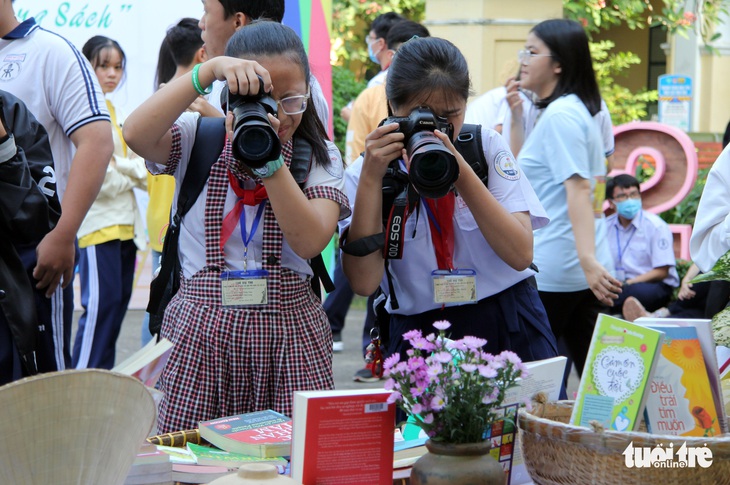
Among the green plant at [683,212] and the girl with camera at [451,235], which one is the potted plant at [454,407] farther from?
the green plant at [683,212]

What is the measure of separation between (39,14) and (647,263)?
13.4 feet

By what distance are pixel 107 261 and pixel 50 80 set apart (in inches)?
80.9

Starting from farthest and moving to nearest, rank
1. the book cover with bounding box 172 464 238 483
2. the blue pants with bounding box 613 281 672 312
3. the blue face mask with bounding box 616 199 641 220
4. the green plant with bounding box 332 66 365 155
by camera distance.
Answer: the green plant with bounding box 332 66 365 155 → the blue face mask with bounding box 616 199 641 220 → the blue pants with bounding box 613 281 672 312 → the book cover with bounding box 172 464 238 483

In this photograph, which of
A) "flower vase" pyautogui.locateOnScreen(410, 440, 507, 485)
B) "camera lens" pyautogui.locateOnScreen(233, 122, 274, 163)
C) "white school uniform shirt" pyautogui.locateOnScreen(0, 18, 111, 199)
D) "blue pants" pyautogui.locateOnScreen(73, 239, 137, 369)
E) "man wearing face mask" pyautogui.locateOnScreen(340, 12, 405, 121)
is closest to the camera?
"flower vase" pyautogui.locateOnScreen(410, 440, 507, 485)

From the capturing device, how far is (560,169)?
3834 mm

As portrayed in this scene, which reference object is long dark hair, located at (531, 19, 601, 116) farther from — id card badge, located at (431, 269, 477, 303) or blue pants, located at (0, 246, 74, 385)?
blue pants, located at (0, 246, 74, 385)

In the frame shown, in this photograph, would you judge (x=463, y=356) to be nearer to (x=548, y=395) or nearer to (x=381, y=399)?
(x=381, y=399)

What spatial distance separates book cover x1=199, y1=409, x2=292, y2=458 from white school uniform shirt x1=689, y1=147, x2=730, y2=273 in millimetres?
1229

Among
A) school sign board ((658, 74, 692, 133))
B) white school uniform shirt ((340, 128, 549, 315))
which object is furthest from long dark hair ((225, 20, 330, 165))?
school sign board ((658, 74, 692, 133))

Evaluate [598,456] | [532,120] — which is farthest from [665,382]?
[532,120]

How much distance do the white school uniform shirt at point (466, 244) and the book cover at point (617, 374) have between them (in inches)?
29.9

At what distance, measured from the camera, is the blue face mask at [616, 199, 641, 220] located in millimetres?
6598

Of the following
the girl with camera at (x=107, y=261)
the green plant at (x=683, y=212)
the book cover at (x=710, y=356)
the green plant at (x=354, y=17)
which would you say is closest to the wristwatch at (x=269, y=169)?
the book cover at (x=710, y=356)

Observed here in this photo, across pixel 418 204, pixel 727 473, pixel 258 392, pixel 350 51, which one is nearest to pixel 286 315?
pixel 258 392
